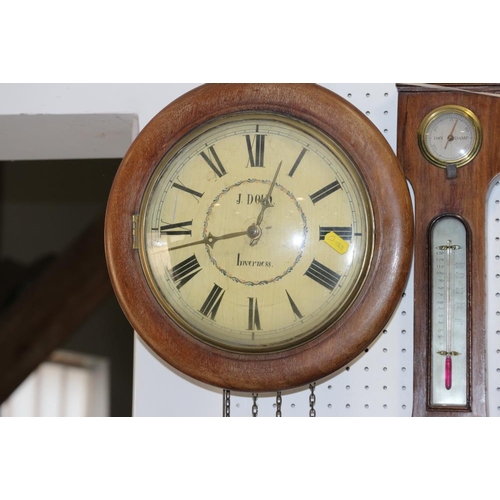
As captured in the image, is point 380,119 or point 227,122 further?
point 380,119

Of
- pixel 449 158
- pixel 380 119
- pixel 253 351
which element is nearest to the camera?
pixel 253 351

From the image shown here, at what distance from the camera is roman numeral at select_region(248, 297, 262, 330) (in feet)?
4.83

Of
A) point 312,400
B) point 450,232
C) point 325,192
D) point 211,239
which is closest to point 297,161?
point 325,192

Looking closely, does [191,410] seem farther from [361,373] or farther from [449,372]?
[449,372]

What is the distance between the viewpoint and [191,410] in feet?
5.51

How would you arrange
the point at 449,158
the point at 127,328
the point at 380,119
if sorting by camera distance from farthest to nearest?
the point at 127,328 → the point at 380,119 → the point at 449,158

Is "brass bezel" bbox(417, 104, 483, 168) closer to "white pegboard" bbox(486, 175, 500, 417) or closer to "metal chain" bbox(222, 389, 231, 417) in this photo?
"white pegboard" bbox(486, 175, 500, 417)

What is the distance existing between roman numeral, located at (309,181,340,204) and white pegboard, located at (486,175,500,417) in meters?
0.33

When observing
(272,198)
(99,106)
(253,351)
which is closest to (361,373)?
(253,351)

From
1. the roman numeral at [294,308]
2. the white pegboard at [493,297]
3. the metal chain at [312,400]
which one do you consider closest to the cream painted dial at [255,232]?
the roman numeral at [294,308]

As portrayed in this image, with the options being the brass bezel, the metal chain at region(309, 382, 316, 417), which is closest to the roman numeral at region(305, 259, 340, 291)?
the metal chain at region(309, 382, 316, 417)

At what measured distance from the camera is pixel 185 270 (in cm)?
151

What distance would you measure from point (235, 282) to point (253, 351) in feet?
0.42

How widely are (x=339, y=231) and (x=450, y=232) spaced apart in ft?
0.76
